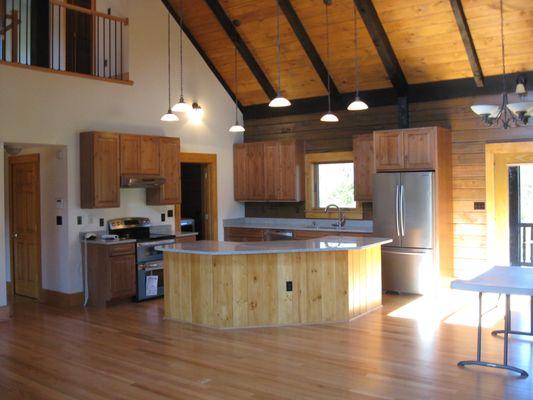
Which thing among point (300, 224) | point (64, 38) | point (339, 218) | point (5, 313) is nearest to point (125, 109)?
point (64, 38)

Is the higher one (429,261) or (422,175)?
(422,175)

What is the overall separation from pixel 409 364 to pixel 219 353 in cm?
164

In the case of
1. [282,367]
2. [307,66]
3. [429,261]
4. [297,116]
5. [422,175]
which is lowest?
[282,367]

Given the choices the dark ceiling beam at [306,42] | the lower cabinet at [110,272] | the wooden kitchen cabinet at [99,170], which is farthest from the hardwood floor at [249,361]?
the dark ceiling beam at [306,42]

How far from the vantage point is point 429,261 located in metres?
7.34

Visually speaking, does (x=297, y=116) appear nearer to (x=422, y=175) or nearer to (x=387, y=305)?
(x=422, y=175)

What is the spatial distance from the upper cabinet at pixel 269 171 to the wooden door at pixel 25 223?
3.26 metres

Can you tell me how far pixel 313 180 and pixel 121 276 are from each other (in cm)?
351

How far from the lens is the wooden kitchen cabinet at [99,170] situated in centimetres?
705

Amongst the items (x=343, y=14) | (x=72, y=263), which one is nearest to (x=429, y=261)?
(x=343, y=14)

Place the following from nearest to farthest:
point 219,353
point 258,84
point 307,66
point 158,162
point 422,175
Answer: point 219,353 → point 422,175 → point 158,162 → point 307,66 → point 258,84

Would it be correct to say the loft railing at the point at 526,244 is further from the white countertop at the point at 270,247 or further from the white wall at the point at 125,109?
the white wall at the point at 125,109

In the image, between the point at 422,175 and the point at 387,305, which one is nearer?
the point at 387,305

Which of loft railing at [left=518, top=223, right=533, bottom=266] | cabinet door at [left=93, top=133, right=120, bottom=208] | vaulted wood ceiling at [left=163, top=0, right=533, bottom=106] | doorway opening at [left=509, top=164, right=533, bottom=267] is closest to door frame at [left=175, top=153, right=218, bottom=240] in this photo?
vaulted wood ceiling at [left=163, top=0, right=533, bottom=106]
